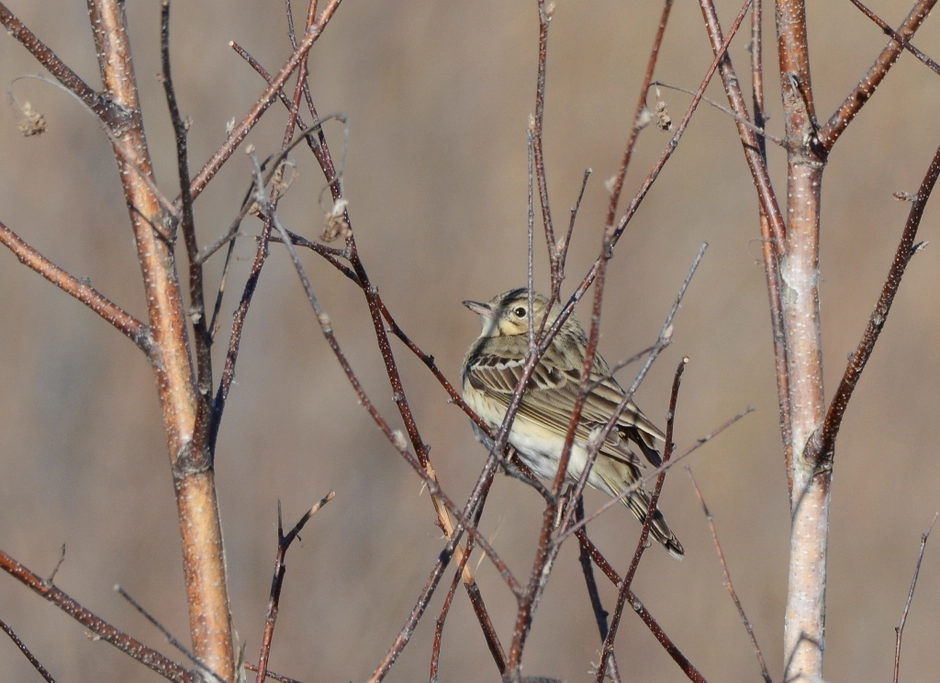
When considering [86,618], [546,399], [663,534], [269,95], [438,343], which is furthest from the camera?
[438,343]

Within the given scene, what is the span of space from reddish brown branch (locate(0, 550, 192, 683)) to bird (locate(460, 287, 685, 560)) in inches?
138

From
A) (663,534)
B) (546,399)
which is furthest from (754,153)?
(546,399)

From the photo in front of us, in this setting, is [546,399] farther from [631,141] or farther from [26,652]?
[631,141]

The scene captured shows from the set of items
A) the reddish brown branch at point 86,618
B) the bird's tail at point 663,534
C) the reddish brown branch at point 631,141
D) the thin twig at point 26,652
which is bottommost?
the thin twig at point 26,652

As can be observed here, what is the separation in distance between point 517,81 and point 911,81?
15.9 ft

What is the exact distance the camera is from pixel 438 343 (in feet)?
39.0

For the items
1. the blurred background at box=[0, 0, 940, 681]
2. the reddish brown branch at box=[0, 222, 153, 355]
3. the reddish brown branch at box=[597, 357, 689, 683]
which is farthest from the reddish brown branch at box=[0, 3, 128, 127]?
the blurred background at box=[0, 0, 940, 681]

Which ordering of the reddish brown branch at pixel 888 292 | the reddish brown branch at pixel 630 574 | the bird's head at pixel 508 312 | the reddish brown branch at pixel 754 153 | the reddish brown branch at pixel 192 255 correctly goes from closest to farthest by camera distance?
the reddish brown branch at pixel 192 255, the reddish brown branch at pixel 888 292, the reddish brown branch at pixel 630 574, the reddish brown branch at pixel 754 153, the bird's head at pixel 508 312

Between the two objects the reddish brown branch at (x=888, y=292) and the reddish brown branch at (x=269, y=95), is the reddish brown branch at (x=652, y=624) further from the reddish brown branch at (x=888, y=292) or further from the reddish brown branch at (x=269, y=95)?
the reddish brown branch at (x=269, y=95)

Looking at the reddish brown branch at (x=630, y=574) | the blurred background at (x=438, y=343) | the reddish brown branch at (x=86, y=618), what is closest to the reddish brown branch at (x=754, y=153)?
the reddish brown branch at (x=630, y=574)

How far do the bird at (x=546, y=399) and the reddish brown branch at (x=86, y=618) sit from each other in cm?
351

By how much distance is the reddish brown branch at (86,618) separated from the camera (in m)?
2.37

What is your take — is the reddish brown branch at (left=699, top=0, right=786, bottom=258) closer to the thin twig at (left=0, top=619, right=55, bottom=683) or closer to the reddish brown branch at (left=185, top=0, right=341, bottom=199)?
the reddish brown branch at (left=185, top=0, right=341, bottom=199)

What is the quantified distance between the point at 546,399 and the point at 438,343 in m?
5.26
